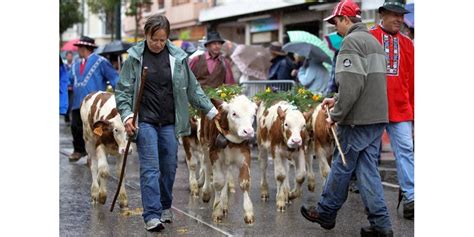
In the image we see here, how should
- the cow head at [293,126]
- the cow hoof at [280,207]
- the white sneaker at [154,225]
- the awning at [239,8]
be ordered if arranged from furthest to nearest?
the awning at [239,8] → the cow hoof at [280,207] → the cow head at [293,126] → the white sneaker at [154,225]

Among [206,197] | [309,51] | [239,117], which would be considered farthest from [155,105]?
[309,51]

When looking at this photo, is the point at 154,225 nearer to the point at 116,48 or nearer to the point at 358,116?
the point at 358,116

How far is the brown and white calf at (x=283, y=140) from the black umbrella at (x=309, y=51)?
6.49 meters

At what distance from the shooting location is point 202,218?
8.82 metres

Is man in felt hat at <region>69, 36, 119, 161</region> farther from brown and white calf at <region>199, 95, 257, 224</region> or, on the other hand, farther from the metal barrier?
the metal barrier

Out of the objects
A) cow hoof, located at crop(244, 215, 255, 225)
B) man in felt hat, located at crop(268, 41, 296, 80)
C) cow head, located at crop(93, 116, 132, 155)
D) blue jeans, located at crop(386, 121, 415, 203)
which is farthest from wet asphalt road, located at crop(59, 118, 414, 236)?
man in felt hat, located at crop(268, 41, 296, 80)

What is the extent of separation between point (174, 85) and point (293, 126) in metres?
1.55

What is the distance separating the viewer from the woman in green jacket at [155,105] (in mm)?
7926

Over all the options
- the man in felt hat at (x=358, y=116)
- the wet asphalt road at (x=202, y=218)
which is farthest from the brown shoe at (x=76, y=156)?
the man in felt hat at (x=358, y=116)

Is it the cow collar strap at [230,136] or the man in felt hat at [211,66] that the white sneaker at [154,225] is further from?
the man in felt hat at [211,66]

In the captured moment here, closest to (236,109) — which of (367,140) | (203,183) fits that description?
(367,140)
